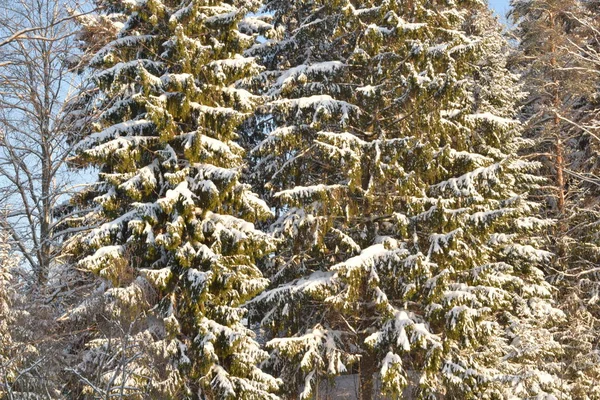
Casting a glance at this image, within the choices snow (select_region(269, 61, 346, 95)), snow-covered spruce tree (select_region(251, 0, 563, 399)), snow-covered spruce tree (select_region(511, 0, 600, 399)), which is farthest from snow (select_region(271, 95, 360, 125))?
snow-covered spruce tree (select_region(511, 0, 600, 399))

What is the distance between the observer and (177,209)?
12.0m

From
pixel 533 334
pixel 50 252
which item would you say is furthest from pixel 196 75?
pixel 533 334

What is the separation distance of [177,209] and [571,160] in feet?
50.5

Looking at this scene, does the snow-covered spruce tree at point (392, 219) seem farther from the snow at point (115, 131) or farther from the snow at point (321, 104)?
the snow at point (115, 131)

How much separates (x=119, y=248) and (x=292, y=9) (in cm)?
860

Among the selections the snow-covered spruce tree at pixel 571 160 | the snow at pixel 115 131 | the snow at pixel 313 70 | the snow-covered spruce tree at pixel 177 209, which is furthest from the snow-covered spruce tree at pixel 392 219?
the snow at pixel 115 131

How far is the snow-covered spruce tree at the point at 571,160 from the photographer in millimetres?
15789

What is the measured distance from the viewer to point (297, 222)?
43.9 feet

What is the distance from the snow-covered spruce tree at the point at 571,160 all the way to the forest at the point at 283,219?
0.26 metres

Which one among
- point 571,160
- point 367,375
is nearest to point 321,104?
point 367,375

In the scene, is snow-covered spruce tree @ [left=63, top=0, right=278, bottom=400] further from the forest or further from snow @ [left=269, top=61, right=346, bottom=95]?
snow @ [left=269, top=61, right=346, bottom=95]

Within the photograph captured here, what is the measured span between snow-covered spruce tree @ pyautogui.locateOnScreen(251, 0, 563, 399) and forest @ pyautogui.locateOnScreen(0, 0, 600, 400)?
0.18ft

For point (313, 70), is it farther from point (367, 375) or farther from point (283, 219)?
point (367, 375)

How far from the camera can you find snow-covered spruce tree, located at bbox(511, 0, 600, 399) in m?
15.8
